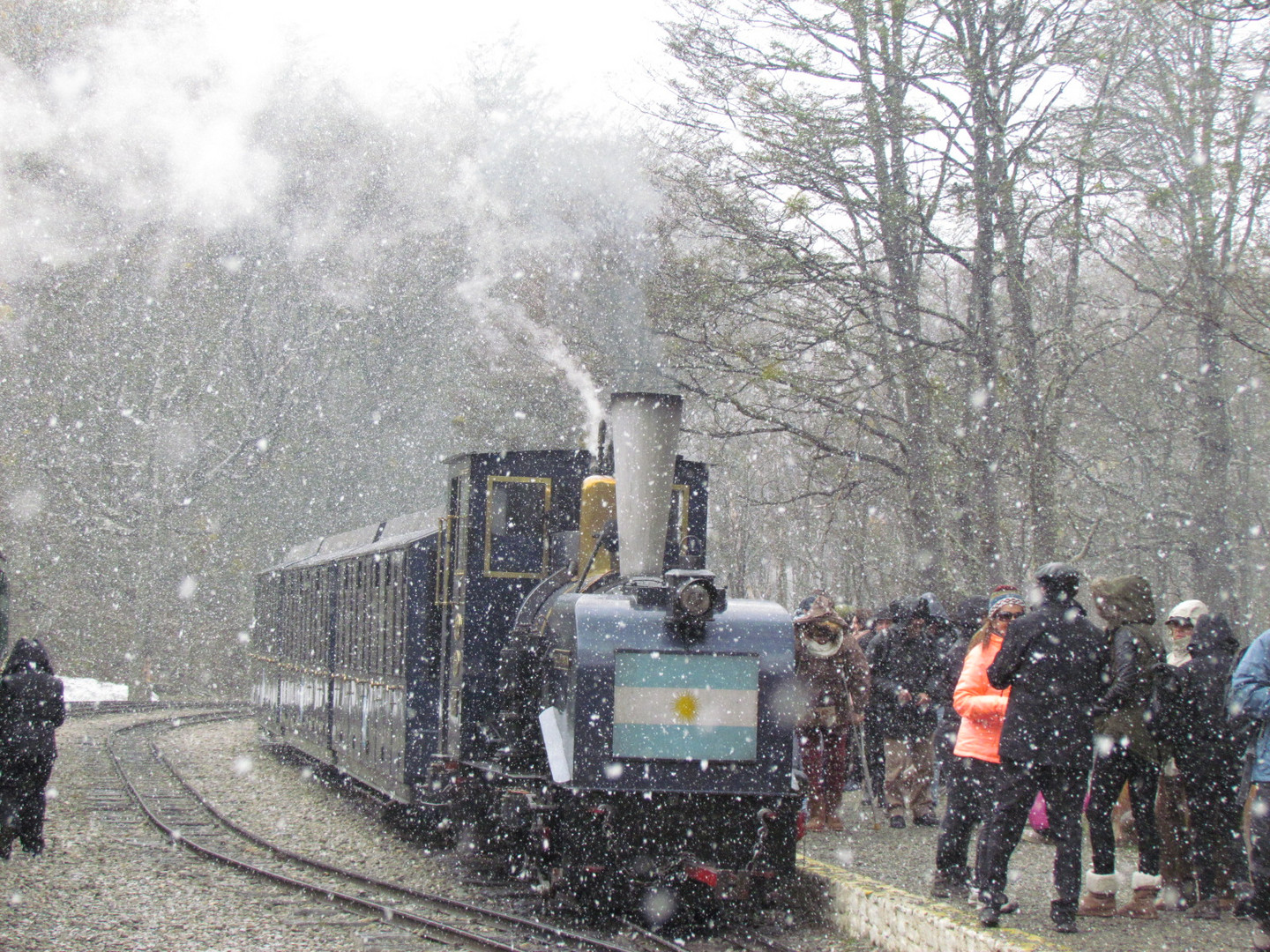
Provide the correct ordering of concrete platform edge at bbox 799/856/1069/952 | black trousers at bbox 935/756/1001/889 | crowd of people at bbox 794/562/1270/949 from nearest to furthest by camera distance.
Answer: concrete platform edge at bbox 799/856/1069/952 < crowd of people at bbox 794/562/1270/949 < black trousers at bbox 935/756/1001/889

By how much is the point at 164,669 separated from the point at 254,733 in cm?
1087

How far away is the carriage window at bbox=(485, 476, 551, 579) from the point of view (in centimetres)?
884

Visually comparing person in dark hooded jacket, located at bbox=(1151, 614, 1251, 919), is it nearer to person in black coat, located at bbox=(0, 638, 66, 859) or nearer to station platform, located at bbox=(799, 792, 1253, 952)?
station platform, located at bbox=(799, 792, 1253, 952)

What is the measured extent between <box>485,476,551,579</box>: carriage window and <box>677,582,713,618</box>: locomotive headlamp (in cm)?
224

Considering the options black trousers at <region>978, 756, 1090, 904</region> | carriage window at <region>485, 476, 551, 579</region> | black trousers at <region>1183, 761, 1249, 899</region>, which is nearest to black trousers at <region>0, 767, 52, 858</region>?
carriage window at <region>485, 476, 551, 579</region>

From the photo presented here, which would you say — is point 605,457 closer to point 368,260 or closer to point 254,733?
point 254,733

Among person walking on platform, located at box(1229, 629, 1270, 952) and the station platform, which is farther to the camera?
the station platform

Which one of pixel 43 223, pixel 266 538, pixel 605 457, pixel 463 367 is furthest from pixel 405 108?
pixel 605 457

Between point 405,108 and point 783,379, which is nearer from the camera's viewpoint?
point 783,379

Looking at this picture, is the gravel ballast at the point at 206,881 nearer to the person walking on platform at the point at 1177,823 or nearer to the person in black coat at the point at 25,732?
the person in black coat at the point at 25,732

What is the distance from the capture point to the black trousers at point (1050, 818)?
6.07 metres

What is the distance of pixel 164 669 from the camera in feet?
103

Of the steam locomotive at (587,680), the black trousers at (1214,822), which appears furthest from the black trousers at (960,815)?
the black trousers at (1214,822)

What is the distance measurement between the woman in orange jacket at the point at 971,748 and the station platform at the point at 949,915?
19 cm
